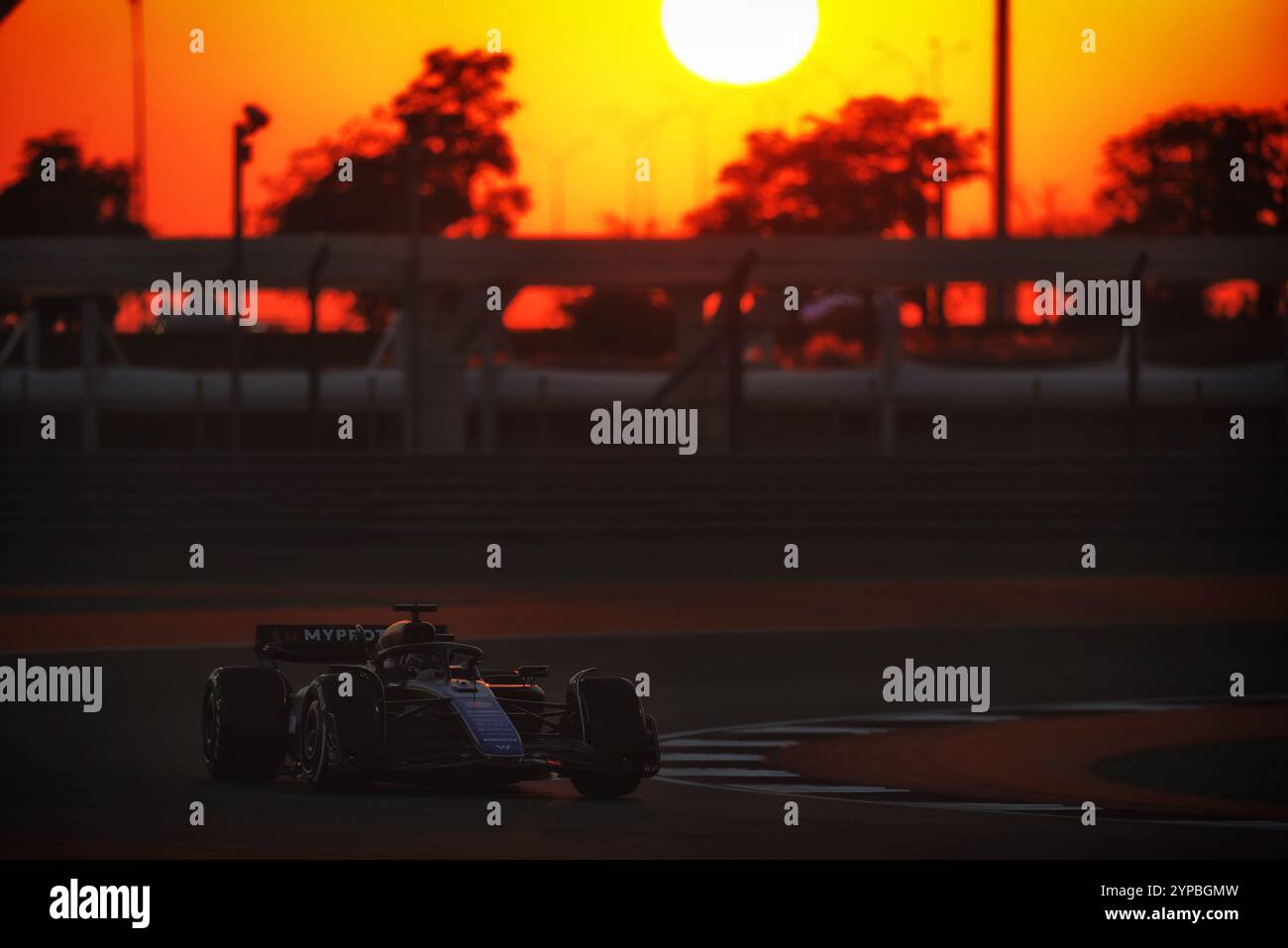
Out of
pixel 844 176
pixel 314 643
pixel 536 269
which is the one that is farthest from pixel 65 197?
pixel 314 643

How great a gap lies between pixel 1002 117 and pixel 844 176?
139ft

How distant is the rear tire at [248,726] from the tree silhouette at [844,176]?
72766mm

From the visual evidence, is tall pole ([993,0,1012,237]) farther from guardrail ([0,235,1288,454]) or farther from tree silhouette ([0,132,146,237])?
tree silhouette ([0,132,146,237])

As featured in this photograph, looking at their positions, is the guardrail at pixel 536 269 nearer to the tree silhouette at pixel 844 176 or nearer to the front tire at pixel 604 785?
the front tire at pixel 604 785

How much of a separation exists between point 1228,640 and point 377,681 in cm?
1069

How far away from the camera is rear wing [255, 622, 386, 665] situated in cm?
1195

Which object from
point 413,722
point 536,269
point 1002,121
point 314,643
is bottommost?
point 413,722

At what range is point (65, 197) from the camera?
7400cm

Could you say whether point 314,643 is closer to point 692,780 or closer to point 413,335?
point 692,780

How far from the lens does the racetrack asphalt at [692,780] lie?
9.56 meters

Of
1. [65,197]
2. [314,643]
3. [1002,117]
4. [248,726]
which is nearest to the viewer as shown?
[248,726]

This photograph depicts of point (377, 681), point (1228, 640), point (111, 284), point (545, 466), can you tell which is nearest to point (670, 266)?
point (545, 466)

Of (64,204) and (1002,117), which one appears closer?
(1002,117)

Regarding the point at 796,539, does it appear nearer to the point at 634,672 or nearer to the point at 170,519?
the point at 170,519
